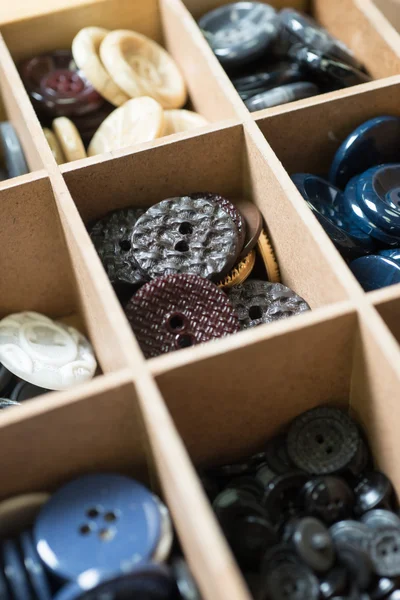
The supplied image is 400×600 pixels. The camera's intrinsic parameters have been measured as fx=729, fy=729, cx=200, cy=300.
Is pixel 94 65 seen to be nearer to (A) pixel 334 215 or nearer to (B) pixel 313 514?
(A) pixel 334 215

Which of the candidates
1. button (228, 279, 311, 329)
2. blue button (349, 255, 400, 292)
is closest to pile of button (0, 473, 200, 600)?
button (228, 279, 311, 329)

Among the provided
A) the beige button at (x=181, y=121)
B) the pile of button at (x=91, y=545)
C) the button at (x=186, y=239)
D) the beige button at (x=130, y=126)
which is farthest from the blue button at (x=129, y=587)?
the beige button at (x=181, y=121)

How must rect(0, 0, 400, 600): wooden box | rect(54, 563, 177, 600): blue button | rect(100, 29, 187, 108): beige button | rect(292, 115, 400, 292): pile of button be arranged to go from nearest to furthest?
rect(54, 563, 177, 600): blue button < rect(0, 0, 400, 600): wooden box < rect(292, 115, 400, 292): pile of button < rect(100, 29, 187, 108): beige button

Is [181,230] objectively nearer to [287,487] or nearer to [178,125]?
[178,125]

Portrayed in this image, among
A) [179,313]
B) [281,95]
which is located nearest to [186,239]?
[179,313]

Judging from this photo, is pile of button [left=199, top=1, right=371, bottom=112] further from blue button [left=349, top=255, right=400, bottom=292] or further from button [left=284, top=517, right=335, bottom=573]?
button [left=284, top=517, right=335, bottom=573]

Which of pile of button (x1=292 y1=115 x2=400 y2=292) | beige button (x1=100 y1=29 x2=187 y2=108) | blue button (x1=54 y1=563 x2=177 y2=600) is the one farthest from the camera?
beige button (x1=100 y1=29 x2=187 y2=108)

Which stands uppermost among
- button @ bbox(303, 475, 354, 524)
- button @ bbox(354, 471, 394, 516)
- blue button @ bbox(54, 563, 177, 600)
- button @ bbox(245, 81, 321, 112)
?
button @ bbox(245, 81, 321, 112)

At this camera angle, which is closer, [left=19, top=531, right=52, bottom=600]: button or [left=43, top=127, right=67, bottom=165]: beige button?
[left=19, top=531, right=52, bottom=600]: button
